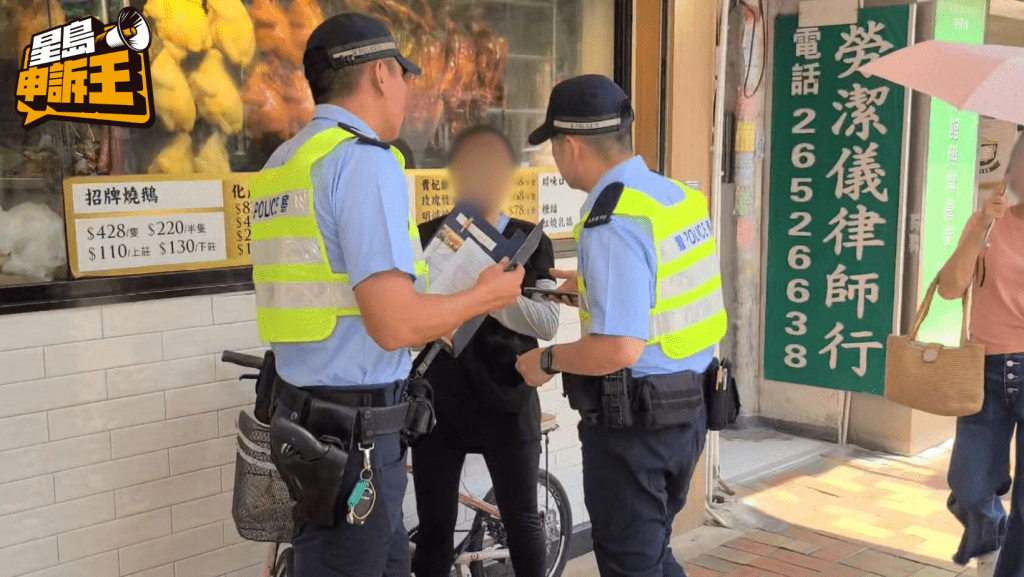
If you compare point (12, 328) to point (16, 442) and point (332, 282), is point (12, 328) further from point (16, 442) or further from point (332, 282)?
point (332, 282)

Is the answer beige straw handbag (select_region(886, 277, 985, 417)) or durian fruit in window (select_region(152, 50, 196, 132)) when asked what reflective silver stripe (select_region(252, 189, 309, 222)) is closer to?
durian fruit in window (select_region(152, 50, 196, 132))

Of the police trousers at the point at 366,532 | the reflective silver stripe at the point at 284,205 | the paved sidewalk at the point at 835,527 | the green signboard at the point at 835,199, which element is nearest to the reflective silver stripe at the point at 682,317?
the police trousers at the point at 366,532

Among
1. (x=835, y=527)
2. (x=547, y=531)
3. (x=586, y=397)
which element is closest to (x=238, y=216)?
(x=586, y=397)

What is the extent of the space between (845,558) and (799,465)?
152 centimetres

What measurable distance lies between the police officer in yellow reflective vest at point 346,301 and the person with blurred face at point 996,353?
88.6 inches

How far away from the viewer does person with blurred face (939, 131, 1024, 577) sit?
372 centimetres

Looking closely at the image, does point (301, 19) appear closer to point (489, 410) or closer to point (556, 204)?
point (556, 204)

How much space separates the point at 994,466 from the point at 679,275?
1983 millimetres

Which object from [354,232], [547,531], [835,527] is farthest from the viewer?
[835,527]

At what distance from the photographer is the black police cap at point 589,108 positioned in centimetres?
276

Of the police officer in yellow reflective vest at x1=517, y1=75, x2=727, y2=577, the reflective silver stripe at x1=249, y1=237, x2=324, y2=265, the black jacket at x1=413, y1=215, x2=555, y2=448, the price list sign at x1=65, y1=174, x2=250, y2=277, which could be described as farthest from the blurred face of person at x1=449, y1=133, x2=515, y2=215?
the reflective silver stripe at x1=249, y1=237, x2=324, y2=265

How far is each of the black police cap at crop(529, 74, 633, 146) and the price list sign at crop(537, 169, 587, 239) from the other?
1.66 m

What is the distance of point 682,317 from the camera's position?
272 centimetres

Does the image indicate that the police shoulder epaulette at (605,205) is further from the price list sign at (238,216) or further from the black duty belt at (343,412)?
the price list sign at (238,216)
